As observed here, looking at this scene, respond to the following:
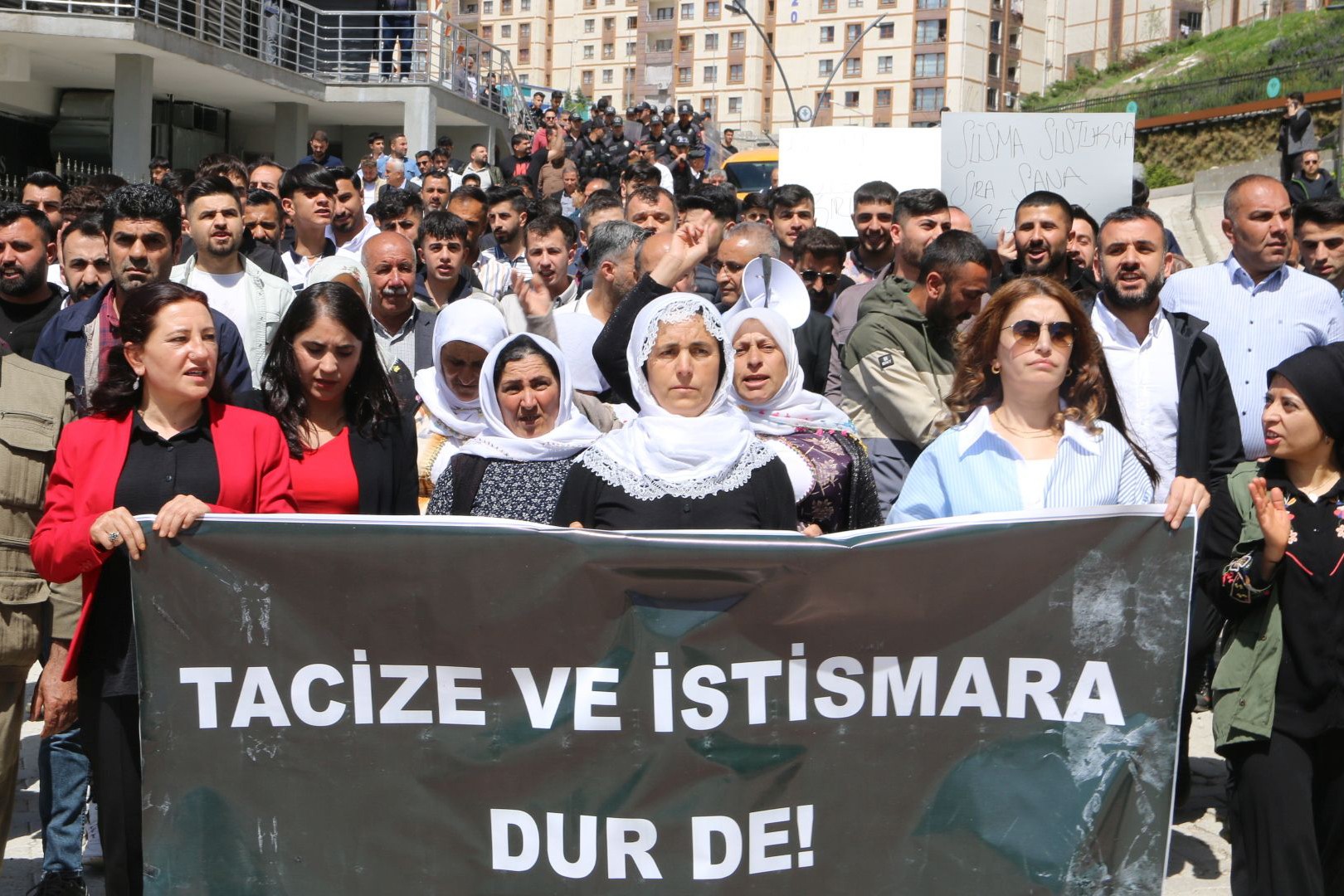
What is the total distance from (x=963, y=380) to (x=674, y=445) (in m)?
0.92

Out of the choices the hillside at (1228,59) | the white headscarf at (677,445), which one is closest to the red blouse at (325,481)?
the white headscarf at (677,445)

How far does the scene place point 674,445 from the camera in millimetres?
4121

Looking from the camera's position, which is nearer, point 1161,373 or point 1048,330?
point 1048,330

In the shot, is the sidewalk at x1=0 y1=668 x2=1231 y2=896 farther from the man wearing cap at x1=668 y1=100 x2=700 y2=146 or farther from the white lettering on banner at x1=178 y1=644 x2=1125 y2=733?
the man wearing cap at x1=668 y1=100 x2=700 y2=146

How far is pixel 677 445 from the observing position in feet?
13.5

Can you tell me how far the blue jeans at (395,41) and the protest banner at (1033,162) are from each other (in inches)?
900

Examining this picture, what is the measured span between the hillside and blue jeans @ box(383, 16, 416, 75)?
17.3 meters

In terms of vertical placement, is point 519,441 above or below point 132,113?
below

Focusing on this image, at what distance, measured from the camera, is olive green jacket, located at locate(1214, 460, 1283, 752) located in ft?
13.5

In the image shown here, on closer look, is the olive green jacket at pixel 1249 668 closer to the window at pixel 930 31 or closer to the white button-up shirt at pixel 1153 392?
the white button-up shirt at pixel 1153 392

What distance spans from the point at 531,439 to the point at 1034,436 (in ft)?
5.04

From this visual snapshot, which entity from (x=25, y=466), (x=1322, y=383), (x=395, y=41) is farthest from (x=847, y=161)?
(x=395, y=41)

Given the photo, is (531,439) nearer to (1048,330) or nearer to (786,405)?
(786,405)

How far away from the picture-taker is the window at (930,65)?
8638 centimetres
